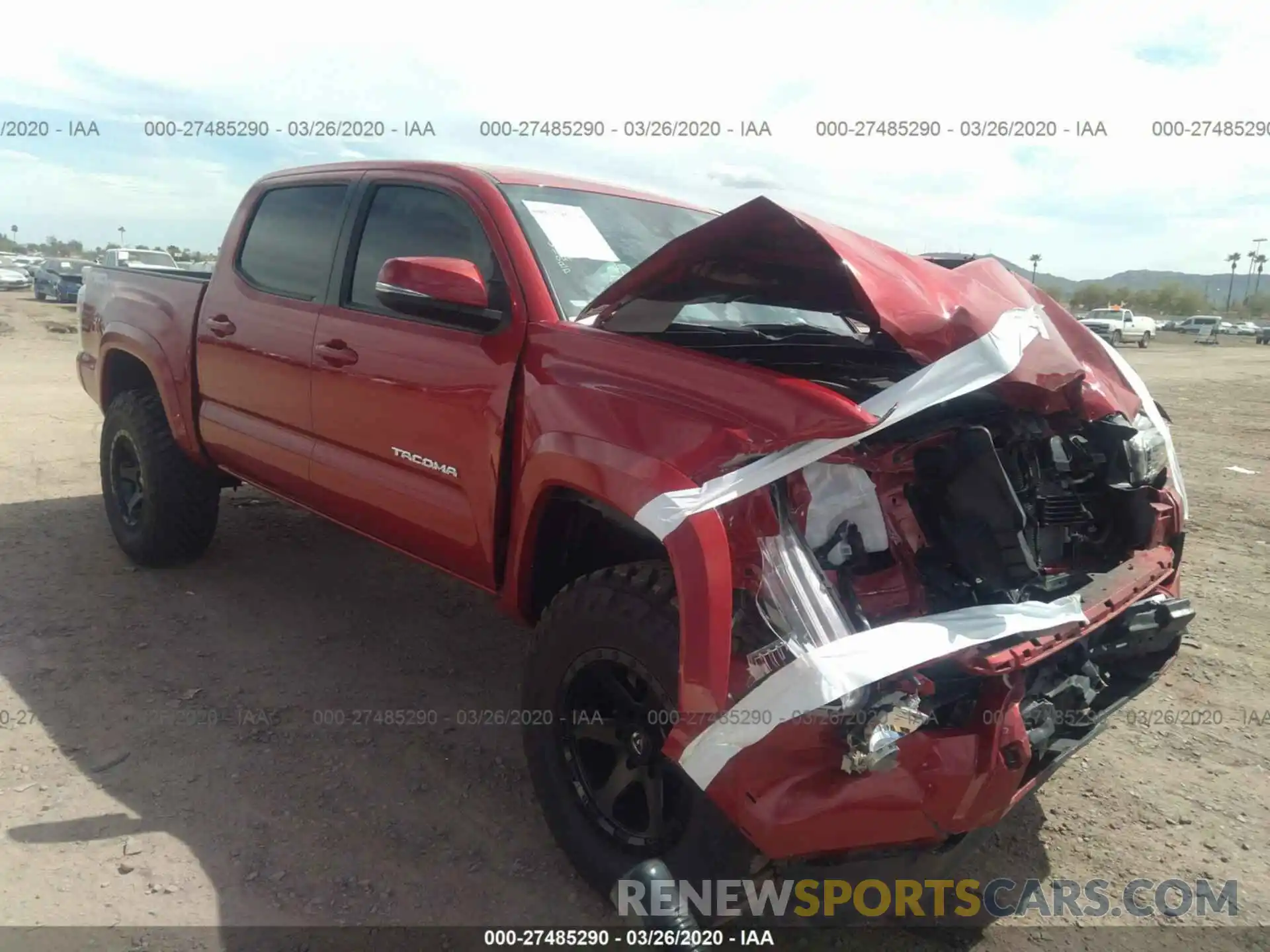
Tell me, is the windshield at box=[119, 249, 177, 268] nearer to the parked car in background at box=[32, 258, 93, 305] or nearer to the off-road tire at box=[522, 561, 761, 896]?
the parked car in background at box=[32, 258, 93, 305]

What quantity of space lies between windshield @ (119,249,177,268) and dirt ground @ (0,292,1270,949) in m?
18.1

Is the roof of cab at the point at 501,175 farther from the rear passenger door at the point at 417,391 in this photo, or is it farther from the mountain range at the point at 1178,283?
the mountain range at the point at 1178,283

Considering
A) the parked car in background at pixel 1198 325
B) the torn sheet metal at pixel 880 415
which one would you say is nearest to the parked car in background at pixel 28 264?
the torn sheet metal at pixel 880 415

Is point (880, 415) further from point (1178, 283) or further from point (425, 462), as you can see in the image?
point (1178, 283)

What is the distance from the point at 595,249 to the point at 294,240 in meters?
1.58

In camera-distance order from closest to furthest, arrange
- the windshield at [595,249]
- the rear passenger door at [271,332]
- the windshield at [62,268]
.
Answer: the windshield at [595,249] → the rear passenger door at [271,332] → the windshield at [62,268]

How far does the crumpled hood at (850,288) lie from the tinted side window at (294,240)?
1680 millimetres

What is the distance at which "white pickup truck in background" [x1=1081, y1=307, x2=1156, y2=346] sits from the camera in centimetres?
3403

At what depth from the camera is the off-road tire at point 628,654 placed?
2223 millimetres

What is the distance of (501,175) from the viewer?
3352 mm

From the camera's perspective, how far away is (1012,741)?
2.05 meters

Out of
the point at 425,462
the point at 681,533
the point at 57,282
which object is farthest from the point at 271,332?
the point at 57,282

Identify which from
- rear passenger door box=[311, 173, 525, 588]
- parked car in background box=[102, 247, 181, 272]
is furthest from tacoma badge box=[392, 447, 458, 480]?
parked car in background box=[102, 247, 181, 272]

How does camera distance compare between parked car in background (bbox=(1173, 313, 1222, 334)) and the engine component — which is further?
parked car in background (bbox=(1173, 313, 1222, 334))
